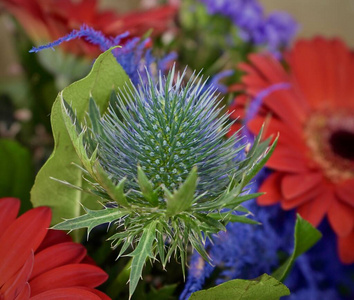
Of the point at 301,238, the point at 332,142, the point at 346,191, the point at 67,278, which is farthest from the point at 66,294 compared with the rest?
the point at 332,142

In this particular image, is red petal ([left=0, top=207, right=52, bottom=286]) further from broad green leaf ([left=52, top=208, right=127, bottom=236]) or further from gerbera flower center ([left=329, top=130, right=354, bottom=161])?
gerbera flower center ([left=329, top=130, right=354, bottom=161])

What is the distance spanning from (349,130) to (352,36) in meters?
0.27

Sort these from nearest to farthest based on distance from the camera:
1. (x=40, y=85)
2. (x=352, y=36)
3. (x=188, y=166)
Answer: (x=188, y=166) < (x=40, y=85) < (x=352, y=36)

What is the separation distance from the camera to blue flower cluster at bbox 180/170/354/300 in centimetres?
31

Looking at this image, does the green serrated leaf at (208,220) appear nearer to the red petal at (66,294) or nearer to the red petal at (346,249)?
the red petal at (66,294)

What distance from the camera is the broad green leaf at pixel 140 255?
21 cm

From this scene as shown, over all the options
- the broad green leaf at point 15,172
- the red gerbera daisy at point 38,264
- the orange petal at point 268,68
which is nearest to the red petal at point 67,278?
the red gerbera daisy at point 38,264

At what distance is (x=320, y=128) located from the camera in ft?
1.59

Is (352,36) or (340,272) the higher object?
(352,36)

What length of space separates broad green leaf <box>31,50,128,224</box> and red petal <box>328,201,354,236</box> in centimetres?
16

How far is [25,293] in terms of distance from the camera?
22 centimetres

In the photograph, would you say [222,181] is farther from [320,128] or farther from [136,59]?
[320,128]

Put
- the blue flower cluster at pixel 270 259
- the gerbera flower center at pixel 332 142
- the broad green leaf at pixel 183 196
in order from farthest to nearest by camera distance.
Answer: the gerbera flower center at pixel 332 142 < the blue flower cluster at pixel 270 259 < the broad green leaf at pixel 183 196

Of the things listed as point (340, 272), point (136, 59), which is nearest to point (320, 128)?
point (340, 272)
